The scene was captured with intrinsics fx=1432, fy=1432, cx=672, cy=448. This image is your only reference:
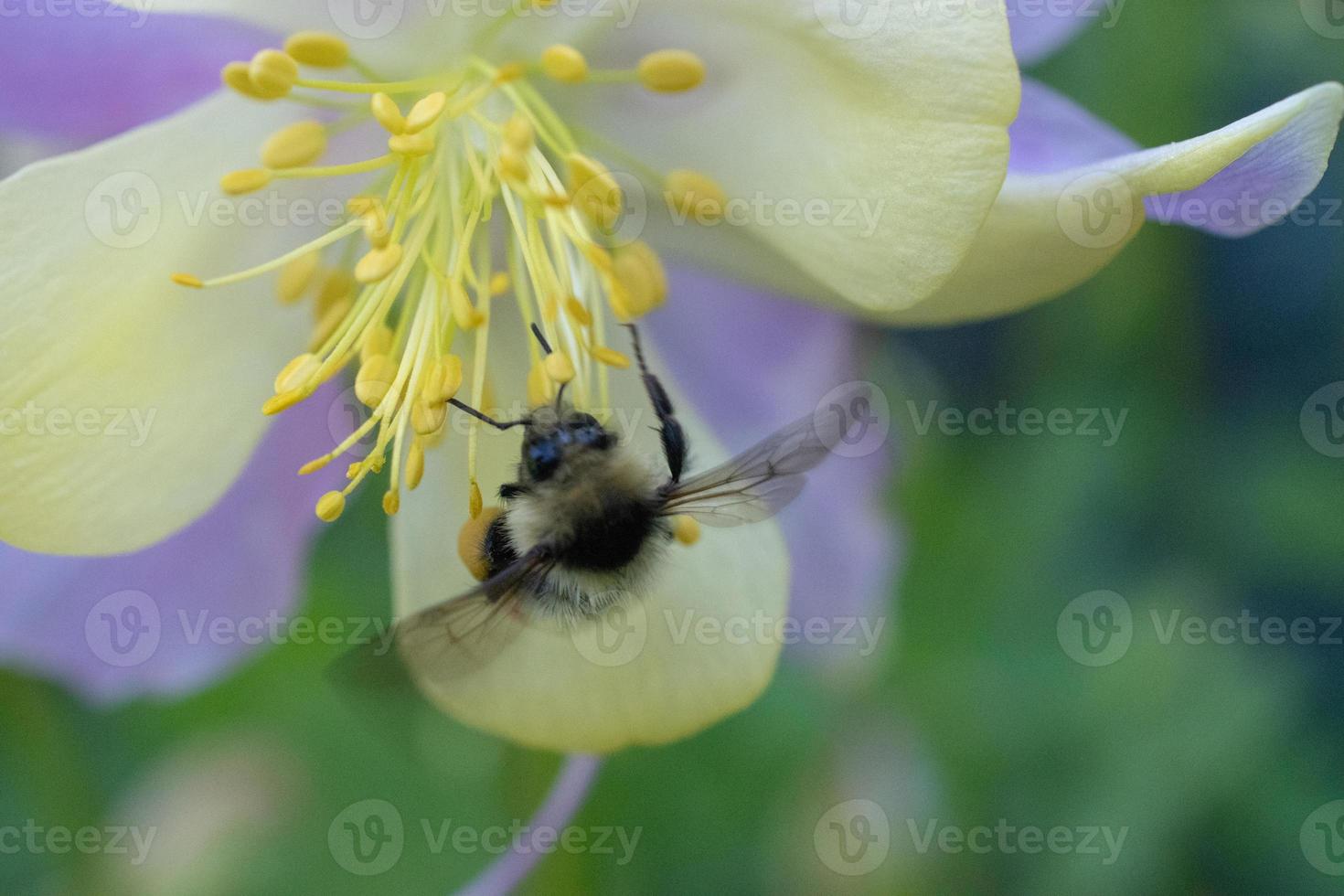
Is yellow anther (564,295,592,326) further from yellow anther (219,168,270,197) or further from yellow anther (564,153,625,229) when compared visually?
yellow anther (219,168,270,197)

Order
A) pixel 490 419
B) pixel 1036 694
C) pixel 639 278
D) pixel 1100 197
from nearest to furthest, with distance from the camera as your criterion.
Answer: pixel 1100 197 < pixel 490 419 < pixel 639 278 < pixel 1036 694

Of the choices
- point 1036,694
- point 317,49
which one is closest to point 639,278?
point 317,49

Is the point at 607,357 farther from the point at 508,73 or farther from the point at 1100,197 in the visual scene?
the point at 1100,197

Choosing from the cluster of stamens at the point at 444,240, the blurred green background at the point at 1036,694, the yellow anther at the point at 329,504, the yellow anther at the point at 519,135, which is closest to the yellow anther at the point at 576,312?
the cluster of stamens at the point at 444,240

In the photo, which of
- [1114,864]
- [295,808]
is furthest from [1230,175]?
[295,808]

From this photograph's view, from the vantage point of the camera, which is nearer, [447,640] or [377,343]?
[447,640]
